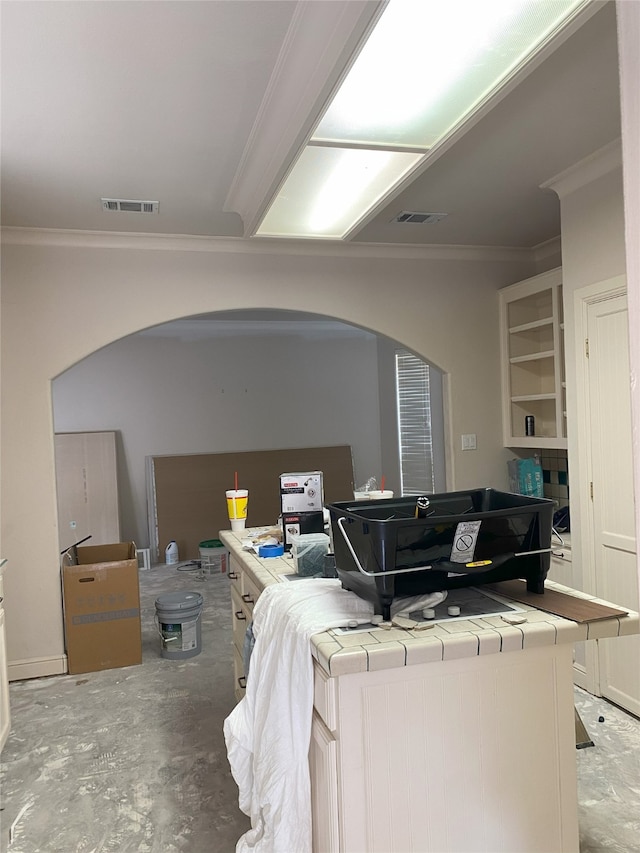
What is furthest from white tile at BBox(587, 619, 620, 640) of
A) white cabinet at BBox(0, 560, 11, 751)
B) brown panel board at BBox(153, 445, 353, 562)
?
brown panel board at BBox(153, 445, 353, 562)

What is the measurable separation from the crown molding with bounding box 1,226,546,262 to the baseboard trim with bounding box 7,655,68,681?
245 cm

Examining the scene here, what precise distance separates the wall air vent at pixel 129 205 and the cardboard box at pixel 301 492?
174 cm

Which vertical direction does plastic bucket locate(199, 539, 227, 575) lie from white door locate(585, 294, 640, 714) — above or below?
below

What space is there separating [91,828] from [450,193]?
327 cm

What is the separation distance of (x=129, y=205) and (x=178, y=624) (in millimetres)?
2473

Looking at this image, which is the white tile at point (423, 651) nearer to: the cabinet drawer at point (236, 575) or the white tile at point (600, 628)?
the white tile at point (600, 628)

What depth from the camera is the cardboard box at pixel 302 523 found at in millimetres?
2636

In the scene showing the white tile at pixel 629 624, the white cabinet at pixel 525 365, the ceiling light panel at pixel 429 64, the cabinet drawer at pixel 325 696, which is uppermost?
the ceiling light panel at pixel 429 64

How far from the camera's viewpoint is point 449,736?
1574mm

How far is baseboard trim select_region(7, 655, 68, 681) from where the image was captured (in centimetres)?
373

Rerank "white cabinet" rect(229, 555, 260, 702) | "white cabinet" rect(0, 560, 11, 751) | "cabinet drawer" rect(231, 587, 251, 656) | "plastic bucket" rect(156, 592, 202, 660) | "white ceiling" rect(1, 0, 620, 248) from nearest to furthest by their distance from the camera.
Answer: "white ceiling" rect(1, 0, 620, 248)
"white cabinet" rect(229, 555, 260, 702)
"cabinet drawer" rect(231, 587, 251, 656)
"white cabinet" rect(0, 560, 11, 751)
"plastic bucket" rect(156, 592, 202, 660)

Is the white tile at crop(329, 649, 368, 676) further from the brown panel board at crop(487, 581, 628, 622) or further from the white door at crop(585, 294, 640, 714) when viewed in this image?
the white door at crop(585, 294, 640, 714)

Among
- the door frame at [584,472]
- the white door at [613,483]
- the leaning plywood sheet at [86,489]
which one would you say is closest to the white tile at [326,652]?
the white door at [613,483]

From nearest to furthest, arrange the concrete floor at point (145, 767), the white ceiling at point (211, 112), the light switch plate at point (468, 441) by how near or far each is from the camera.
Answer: the white ceiling at point (211, 112) < the concrete floor at point (145, 767) < the light switch plate at point (468, 441)
